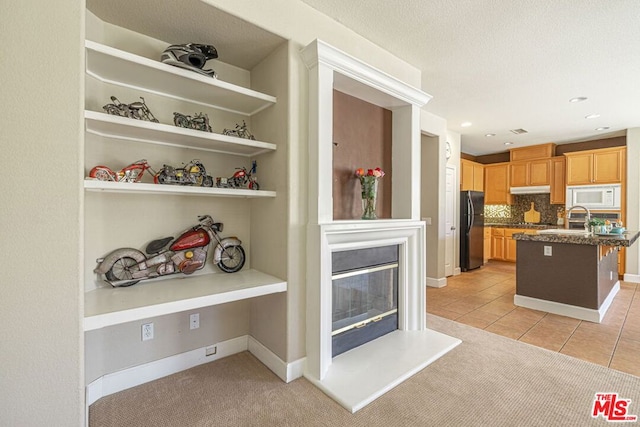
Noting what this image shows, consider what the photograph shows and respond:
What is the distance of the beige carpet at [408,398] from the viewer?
172cm

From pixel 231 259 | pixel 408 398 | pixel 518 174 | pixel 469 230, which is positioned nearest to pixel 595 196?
pixel 518 174

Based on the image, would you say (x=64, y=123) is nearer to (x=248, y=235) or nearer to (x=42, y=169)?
(x=42, y=169)

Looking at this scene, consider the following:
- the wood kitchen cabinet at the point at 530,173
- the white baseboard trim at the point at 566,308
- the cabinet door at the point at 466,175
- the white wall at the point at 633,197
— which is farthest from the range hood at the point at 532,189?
the white baseboard trim at the point at 566,308

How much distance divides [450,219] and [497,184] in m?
2.61

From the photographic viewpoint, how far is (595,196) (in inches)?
216

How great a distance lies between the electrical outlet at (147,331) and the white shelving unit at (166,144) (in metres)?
0.32

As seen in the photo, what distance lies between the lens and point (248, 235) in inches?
101

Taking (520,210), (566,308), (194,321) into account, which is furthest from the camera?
(520,210)

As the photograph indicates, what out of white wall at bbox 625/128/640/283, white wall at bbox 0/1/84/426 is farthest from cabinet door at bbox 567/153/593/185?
white wall at bbox 0/1/84/426

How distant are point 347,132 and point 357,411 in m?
2.12

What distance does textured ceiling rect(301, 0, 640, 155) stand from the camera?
217cm

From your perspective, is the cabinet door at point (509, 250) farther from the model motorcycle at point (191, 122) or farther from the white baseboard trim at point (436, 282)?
the model motorcycle at point (191, 122)

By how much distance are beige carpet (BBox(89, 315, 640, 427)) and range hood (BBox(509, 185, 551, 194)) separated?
16.3 feet

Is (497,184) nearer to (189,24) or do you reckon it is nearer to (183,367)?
(189,24)
